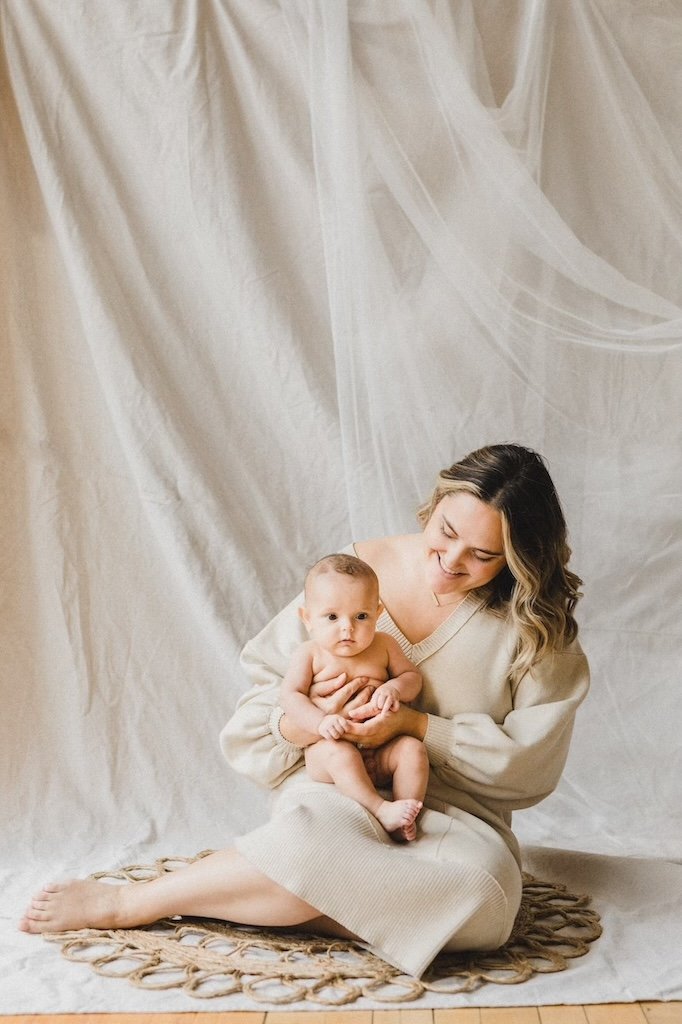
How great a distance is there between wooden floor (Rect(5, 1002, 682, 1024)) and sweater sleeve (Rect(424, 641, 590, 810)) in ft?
1.38

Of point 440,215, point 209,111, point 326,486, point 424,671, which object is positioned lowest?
point 424,671

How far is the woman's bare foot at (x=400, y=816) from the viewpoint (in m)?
2.16

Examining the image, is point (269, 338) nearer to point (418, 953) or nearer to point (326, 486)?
point (326, 486)

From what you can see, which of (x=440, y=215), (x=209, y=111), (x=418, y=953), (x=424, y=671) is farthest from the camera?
(x=209, y=111)

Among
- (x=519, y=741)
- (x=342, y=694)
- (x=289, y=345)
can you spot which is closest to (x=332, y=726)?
(x=342, y=694)

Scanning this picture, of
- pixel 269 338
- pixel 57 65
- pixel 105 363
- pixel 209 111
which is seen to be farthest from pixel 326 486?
pixel 57 65

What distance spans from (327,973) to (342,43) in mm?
1736

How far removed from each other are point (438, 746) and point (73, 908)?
0.72 meters

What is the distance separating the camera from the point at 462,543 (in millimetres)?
2283

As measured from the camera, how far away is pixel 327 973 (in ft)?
6.95

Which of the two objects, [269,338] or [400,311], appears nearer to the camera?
[400,311]

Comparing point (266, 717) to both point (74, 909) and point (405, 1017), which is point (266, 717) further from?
point (405, 1017)

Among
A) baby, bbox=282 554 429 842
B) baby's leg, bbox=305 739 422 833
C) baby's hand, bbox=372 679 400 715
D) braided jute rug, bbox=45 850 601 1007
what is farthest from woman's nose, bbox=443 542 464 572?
braided jute rug, bbox=45 850 601 1007

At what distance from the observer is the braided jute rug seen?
209 centimetres
